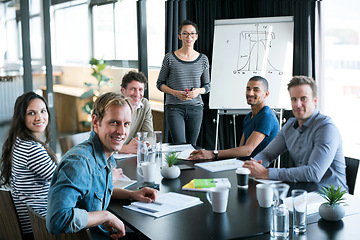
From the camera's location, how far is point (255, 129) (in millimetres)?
3006

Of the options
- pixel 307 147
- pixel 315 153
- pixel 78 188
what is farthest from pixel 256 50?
pixel 78 188

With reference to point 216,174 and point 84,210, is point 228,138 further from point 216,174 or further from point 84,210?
point 84,210

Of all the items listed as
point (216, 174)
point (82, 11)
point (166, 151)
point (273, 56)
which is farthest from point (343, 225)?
point (82, 11)

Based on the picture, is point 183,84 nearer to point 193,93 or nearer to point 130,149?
point 193,93

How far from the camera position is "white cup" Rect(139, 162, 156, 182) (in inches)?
89.6

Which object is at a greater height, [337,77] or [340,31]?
[340,31]

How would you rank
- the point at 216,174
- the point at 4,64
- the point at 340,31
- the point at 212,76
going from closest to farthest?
1. the point at 216,174
2. the point at 340,31
3. the point at 4,64
4. the point at 212,76

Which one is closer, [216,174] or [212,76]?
[216,174]

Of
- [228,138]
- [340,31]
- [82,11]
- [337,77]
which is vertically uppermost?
[82,11]

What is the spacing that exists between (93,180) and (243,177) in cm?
80

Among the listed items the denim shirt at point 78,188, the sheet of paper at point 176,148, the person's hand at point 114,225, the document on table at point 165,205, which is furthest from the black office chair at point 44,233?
the sheet of paper at point 176,148

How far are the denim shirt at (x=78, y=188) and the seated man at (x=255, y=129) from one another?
3.69 feet

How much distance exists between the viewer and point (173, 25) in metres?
4.98

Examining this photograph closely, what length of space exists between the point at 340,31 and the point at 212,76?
143 centimetres
